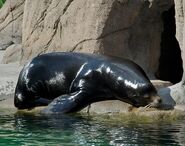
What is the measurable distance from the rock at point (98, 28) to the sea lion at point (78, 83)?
1807 millimetres

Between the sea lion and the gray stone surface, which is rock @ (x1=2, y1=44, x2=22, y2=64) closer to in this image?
the gray stone surface

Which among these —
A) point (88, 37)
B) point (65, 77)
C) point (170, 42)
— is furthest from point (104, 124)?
point (170, 42)

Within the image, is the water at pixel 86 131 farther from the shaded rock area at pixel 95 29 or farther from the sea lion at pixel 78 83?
the shaded rock area at pixel 95 29

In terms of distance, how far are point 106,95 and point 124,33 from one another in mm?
2839

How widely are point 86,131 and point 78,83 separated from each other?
2.57 metres

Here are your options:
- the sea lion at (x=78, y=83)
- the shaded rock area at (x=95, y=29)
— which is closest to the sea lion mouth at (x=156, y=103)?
the sea lion at (x=78, y=83)

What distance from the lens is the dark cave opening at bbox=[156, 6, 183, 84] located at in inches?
543

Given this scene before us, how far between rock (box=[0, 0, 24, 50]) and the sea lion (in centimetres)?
657

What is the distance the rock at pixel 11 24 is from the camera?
16656 mm

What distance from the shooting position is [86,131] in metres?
7.06

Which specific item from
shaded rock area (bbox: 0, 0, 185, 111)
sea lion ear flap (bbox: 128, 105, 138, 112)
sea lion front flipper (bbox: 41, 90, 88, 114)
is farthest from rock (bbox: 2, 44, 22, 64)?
sea lion ear flap (bbox: 128, 105, 138, 112)

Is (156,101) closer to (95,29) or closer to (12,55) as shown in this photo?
(95,29)

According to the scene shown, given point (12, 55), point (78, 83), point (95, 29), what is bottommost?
point (78, 83)

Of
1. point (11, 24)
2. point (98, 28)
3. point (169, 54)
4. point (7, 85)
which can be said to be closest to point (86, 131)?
point (7, 85)
